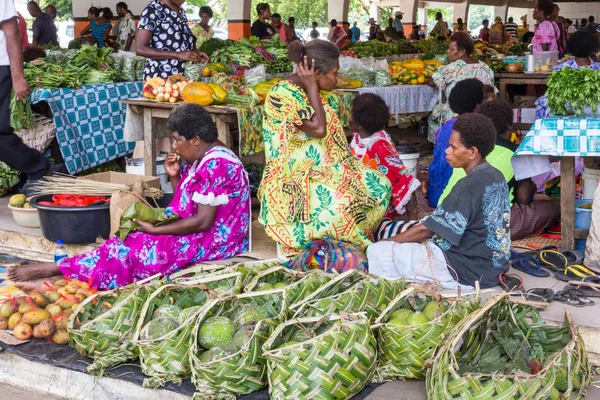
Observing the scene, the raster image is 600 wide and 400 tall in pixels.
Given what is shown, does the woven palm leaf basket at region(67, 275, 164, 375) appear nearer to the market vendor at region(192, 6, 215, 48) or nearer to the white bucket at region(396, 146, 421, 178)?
the white bucket at region(396, 146, 421, 178)

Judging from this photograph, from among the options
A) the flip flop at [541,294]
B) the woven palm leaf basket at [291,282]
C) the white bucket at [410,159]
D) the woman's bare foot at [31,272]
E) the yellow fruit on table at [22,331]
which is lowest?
the yellow fruit on table at [22,331]

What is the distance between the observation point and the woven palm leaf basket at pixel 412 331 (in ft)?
10.8

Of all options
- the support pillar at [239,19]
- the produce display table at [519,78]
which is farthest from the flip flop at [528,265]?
the support pillar at [239,19]

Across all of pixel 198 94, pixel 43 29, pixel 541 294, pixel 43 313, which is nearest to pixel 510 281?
pixel 541 294

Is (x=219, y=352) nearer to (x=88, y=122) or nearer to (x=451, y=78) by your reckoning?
(x=88, y=122)

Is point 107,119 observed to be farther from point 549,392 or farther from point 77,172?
point 549,392

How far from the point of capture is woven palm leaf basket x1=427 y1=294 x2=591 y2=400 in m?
2.87

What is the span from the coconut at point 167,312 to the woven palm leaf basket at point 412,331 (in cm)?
90

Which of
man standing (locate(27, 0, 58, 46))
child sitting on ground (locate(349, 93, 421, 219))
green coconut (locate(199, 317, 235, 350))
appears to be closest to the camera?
green coconut (locate(199, 317, 235, 350))

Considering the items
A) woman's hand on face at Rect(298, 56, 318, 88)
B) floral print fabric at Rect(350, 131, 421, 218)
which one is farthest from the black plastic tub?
floral print fabric at Rect(350, 131, 421, 218)

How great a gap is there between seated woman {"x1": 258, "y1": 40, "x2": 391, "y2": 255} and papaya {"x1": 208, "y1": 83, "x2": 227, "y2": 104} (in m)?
1.57

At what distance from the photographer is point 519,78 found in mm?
9703

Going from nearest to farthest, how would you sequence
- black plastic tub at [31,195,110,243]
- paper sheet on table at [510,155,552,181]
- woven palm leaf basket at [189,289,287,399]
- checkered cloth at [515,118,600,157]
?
woven palm leaf basket at [189,289,287,399] → checkered cloth at [515,118,600,157] → paper sheet on table at [510,155,552,181] → black plastic tub at [31,195,110,243]

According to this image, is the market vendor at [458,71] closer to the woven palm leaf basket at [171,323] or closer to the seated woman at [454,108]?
the seated woman at [454,108]
